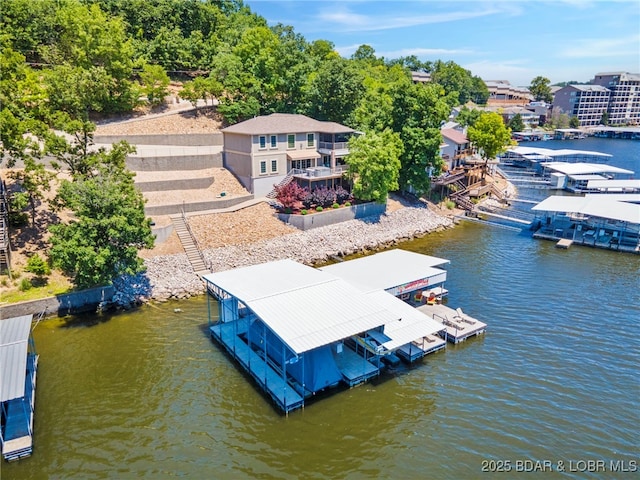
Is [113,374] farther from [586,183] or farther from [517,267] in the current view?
[586,183]

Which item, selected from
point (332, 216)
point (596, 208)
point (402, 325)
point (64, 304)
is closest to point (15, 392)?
point (64, 304)

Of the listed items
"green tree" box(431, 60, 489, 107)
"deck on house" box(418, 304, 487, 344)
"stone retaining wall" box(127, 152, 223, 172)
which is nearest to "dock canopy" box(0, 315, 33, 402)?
"deck on house" box(418, 304, 487, 344)

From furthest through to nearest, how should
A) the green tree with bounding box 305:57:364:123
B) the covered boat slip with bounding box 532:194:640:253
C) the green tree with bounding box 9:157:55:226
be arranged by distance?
1. the green tree with bounding box 305:57:364:123
2. the covered boat slip with bounding box 532:194:640:253
3. the green tree with bounding box 9:157:55:226

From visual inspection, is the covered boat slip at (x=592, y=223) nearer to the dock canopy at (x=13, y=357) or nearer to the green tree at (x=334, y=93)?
the green tree at (x=334, y=93)

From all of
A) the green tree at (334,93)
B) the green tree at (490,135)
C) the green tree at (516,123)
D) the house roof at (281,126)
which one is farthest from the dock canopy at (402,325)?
the green tree at (516,123)

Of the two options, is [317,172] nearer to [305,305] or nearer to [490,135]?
[305,305]

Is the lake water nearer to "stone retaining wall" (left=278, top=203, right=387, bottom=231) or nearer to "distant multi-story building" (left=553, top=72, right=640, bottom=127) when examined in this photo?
"stone retaining wall" (left=278, top=203, right=387, bottom=231)
